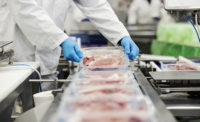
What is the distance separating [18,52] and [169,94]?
Result: 3.71ft

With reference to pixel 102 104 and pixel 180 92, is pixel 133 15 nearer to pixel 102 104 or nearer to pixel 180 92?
pixel 180 92

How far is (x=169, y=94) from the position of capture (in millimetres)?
1245

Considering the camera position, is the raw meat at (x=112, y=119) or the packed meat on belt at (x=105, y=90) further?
the packed meat on belt at (x=105, y=90)

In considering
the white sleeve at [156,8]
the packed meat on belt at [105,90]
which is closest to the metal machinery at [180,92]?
the packed meat on belt at [105,90]

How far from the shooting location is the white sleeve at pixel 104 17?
1.98 metres

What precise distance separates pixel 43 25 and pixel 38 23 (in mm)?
34

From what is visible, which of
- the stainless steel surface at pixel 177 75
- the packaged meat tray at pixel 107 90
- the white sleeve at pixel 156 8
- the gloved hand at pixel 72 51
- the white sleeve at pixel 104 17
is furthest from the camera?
the white sleeve at pixel 156 8

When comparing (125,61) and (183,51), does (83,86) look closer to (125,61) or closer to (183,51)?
(125,61)

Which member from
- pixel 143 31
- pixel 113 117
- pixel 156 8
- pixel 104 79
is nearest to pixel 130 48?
pixel 104 79

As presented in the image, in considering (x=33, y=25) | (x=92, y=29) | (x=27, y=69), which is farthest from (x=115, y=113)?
(x=92, y=29)

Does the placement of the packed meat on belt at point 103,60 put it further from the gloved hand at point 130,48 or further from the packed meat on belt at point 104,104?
the packed meat on belt at point 104,104

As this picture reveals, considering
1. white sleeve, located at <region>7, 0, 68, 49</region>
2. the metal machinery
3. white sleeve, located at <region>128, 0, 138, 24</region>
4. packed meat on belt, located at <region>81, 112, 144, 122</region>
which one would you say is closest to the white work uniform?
white sleeve, located at <region>128, 0, 138, 24</region>

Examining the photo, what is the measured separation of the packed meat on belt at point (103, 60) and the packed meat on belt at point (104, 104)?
1.83ft

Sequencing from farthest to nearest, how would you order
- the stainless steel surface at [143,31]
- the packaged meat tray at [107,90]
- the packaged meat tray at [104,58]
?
the stainless steel surface at [143,31] < the packaged meat tray at [104,58] < the packaged meat tray at [107,90]
